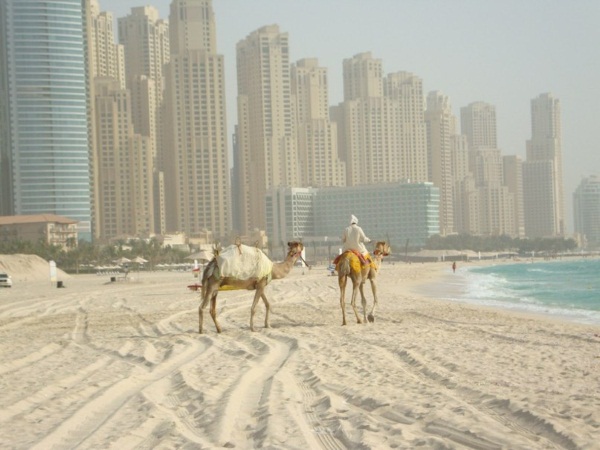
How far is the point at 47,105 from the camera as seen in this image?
161500 mm

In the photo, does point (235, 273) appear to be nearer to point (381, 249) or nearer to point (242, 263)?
point (242, 263)

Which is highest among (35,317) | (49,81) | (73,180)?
(49,81)

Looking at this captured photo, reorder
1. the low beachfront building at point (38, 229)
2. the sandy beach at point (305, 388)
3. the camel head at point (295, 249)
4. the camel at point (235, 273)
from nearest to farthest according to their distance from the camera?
the sandy beach at point (305, 388) → the camel at point (235, 273) → the camel head at point (295, 249) → the low beachfront building at point (38, 229)

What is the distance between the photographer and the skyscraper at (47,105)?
159 metres

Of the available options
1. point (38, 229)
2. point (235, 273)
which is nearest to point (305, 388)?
point (235, 273)

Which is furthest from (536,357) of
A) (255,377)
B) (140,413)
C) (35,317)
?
(35,317)

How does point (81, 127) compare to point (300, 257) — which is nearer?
point (300, 257)

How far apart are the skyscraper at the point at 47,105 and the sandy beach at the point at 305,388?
146751mm

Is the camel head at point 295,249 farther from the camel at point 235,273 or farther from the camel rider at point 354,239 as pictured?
the camel rider at point 354,239

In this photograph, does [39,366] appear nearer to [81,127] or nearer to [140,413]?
[140,413]

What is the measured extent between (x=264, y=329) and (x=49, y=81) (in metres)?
149

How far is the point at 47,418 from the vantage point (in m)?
9.20

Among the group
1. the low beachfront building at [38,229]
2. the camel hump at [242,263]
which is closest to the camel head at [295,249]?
the camel hump at [242,263]

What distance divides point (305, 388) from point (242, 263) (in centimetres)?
751
